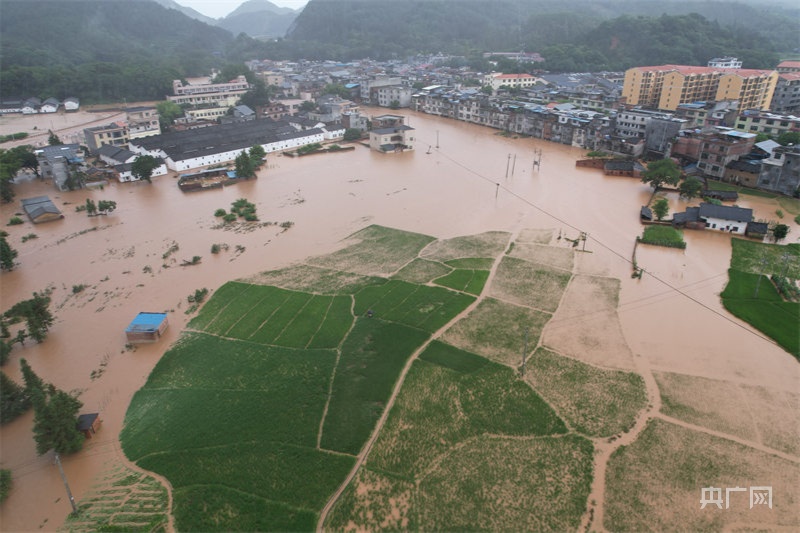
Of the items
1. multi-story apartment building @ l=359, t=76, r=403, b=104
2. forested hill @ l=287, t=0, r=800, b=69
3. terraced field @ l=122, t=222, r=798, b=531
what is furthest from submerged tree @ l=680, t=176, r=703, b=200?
forested hill @ l=287, t=0, r=800, b=69

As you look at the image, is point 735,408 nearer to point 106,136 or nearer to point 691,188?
point 691,188

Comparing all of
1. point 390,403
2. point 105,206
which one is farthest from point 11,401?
point 105,206

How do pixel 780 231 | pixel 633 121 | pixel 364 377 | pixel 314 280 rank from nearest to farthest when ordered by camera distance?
pixel 364 377 < pixel 314 280 < pixel 780 231 < pixel 633 121

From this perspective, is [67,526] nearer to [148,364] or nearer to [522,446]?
[148,364]

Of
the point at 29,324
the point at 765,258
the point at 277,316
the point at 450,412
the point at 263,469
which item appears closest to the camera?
the point at 263,469

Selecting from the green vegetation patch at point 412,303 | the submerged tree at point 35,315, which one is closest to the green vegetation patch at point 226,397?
the green vegetation patch at point 412,303

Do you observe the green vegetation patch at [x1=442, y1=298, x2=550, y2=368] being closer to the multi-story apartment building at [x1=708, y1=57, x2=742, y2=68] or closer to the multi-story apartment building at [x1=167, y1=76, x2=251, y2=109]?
the multi-story apartment building at [x1=167, y1=76, x2=251, y2=109]
